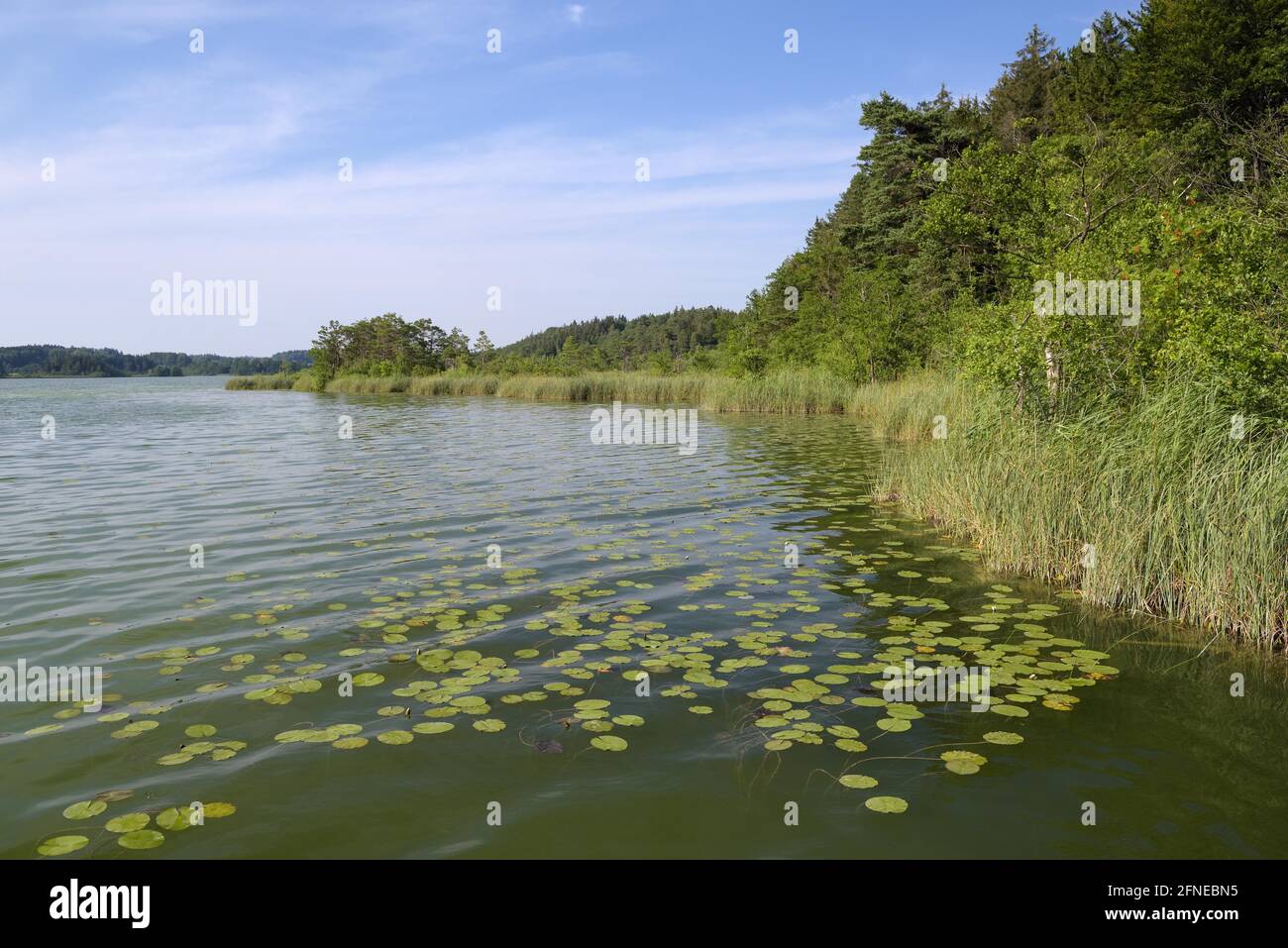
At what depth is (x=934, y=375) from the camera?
22812 millimetres

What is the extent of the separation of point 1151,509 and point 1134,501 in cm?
15

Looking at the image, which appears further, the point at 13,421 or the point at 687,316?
the point at 687,316

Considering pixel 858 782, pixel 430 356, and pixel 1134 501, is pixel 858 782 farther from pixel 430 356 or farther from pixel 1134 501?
pixel 430 356

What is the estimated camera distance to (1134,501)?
7.29 meters
